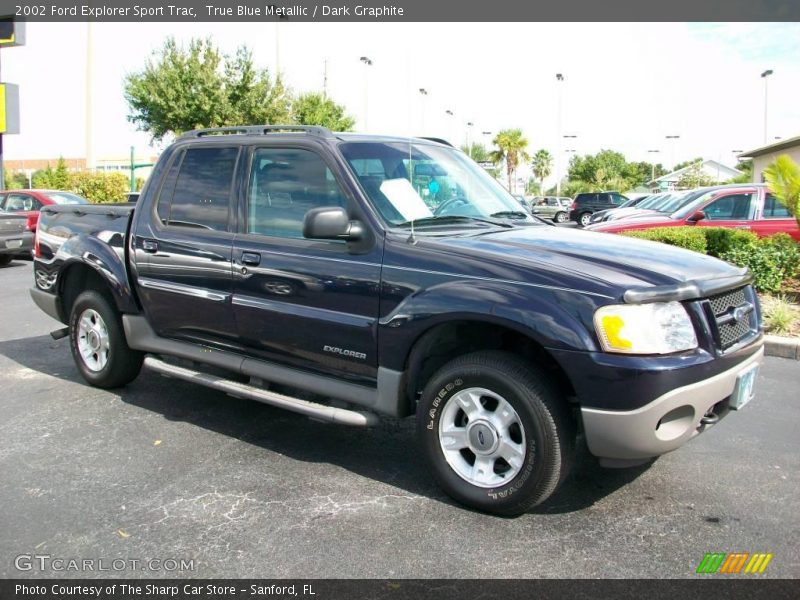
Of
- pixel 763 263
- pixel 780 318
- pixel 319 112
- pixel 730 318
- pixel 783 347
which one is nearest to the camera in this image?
pixel 730 318

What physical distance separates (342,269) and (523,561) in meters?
1.78

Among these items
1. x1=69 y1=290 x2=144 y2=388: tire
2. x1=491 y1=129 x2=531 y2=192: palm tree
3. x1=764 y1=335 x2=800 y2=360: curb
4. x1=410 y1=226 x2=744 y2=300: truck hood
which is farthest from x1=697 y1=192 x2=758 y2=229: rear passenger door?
x1=491 y1=129 x2=531 y2=192: palm tree

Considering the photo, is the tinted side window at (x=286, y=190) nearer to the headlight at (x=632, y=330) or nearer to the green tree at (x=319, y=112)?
the headlight at (x=632, y=330)

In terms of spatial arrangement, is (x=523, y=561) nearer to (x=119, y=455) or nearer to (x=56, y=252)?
(x=119, y=455)

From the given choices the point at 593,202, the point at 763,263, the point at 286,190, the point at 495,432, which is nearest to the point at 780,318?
the point at 763,263

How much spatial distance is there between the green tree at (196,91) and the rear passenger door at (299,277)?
2463 cm

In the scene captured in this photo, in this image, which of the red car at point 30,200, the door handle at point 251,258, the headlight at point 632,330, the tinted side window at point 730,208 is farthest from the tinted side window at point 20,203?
the headlight at point 632,330

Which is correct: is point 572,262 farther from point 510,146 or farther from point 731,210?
point 510,146

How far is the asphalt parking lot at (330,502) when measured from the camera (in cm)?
312

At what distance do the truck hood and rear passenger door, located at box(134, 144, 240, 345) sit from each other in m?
1.55

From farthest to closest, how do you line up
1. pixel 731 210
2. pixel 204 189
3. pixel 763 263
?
pixel 731 210 < pixel 763 263 < pixel 204 189

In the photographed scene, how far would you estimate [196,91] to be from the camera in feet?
89.7

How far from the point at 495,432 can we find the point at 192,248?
8.02ft

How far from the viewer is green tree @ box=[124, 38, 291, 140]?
27125 millimetres
